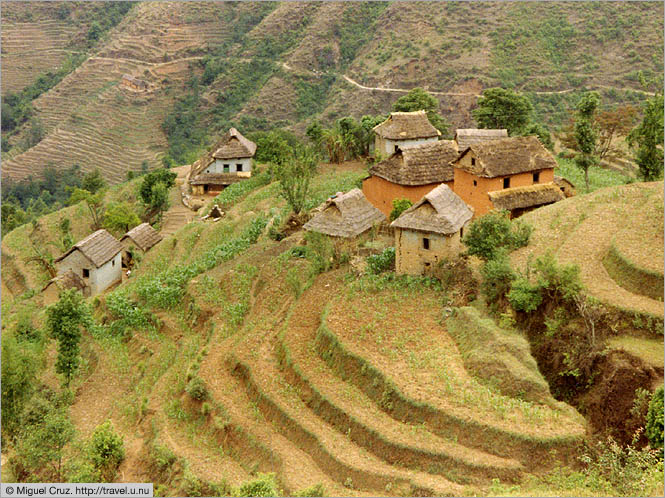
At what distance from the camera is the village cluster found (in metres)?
22.6

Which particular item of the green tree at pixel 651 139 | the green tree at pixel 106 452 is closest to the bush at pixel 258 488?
the green tree at pixel 106 452

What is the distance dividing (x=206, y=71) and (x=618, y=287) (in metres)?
63.2

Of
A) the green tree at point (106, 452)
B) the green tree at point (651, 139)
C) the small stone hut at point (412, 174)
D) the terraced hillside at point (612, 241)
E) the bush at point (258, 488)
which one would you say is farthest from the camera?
the small stone hut at point (412, 174)

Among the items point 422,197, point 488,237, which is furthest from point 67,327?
point 422,197

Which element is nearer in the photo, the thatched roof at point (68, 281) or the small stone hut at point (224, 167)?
the thatched roof at point (68, 281)

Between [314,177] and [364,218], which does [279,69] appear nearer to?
[314,177]

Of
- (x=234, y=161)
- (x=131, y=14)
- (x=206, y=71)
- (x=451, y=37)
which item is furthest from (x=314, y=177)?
(x=131, y=14)

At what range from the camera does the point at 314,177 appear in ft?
127

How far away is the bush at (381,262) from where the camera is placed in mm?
23656

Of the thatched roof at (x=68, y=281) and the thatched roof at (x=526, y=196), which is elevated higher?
the thatched roof at (x=526, y=196)

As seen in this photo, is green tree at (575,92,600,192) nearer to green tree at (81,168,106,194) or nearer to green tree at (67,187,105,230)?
green tree at (67,187,105,230)

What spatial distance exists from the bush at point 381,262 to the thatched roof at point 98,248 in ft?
46.2

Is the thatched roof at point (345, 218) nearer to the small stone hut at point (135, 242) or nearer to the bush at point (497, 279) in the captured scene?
the bush at point (497, 279)

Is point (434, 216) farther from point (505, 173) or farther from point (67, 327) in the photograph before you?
Result: point (67, 327)
